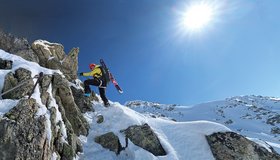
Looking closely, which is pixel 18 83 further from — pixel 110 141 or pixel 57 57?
pixel 57 57

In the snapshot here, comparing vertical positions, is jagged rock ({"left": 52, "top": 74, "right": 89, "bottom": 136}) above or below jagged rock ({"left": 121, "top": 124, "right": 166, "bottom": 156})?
above

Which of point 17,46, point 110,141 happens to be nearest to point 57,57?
point 17,46

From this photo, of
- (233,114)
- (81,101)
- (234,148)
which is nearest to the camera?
(234,148)

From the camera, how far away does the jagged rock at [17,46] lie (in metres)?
26.7

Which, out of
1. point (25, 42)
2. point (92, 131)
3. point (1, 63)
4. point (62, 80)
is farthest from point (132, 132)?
point (25, 42)

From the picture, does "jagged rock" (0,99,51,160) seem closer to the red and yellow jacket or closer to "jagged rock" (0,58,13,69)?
"jagged rock" (0,58,13,69)

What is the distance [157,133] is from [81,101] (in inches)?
288

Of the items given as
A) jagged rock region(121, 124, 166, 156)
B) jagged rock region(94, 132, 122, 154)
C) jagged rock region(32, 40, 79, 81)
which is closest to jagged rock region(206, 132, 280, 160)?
jagged rock region(121, 124, 166, 156)

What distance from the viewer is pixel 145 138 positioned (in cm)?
2080

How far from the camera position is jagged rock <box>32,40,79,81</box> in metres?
28.9

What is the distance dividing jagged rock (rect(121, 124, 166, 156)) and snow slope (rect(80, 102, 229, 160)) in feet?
1.14

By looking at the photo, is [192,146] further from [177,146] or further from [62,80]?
[62,80]

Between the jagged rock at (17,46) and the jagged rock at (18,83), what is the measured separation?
764cm

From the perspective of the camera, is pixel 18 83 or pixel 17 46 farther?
pixel 17 46
